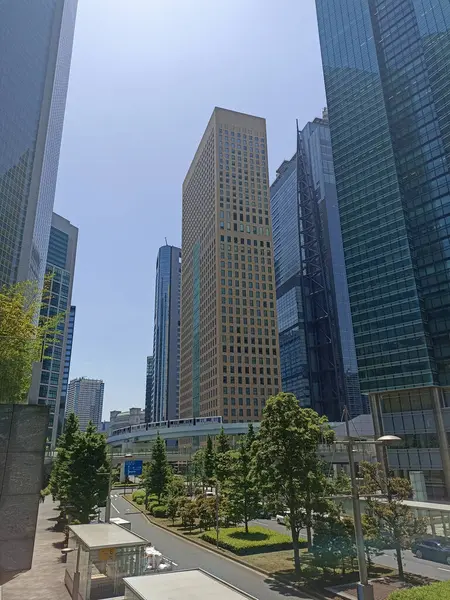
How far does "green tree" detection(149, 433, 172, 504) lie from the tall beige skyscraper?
5753 cm

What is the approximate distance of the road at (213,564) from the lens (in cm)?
2262

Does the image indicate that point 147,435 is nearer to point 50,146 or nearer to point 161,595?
point 50,146

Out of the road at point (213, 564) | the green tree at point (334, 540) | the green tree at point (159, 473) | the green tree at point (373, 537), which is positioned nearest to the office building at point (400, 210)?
the green tree at point (159, 473)

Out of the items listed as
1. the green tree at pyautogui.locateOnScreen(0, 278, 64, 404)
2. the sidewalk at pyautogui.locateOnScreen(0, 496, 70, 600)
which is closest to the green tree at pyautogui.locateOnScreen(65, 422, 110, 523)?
the sidewalk at pyautogui.locateOnScreen(0, 496, 70, 600)

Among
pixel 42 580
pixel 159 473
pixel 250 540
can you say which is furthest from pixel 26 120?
pixel 250 540

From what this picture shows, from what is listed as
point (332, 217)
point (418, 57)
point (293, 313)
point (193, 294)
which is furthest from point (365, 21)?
point (293, 313)

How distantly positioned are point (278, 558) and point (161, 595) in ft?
70.0

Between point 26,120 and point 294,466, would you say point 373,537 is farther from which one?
point 26,120

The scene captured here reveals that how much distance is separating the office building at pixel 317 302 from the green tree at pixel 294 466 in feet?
432

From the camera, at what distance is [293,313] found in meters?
181

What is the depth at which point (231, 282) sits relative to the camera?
131000mm

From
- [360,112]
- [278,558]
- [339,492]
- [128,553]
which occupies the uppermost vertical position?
[360,112]

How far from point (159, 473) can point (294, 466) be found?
129ft

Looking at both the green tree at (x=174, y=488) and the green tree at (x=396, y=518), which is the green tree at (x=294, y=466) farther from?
the green tree at (x=174, y=488)
